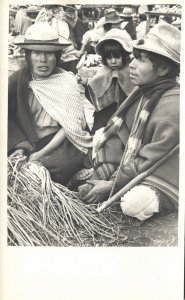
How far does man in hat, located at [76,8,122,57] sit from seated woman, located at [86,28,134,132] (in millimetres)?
15

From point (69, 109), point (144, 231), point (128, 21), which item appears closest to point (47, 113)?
point (69, 109)

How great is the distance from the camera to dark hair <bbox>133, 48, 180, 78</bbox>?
1.67 m

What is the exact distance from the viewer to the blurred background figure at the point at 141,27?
1.67m

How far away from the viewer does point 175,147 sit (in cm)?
166

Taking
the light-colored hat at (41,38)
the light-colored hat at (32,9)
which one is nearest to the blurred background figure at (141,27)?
the light-colored hat at (41,38)

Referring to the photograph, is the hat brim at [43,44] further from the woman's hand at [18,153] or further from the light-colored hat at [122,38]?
the woman's hand at [18,153]

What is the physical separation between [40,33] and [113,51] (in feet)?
0.83

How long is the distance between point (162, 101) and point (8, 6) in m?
0.61

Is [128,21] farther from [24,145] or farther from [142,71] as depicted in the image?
[24,145]

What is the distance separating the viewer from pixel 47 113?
5.60 ft

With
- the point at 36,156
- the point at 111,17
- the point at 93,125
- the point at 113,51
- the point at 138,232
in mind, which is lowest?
the point at 138,232

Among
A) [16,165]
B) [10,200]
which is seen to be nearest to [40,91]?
[16,165]

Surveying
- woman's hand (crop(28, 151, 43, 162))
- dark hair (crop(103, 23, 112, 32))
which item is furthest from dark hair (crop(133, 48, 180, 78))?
woman's hand (crop(28, 151, 43, 162))
